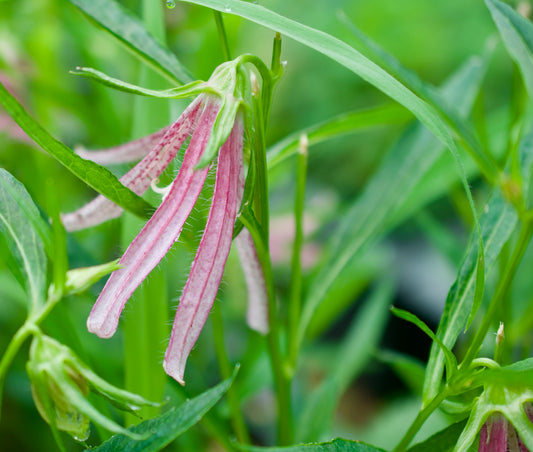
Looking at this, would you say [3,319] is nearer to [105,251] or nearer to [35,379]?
[105,251]

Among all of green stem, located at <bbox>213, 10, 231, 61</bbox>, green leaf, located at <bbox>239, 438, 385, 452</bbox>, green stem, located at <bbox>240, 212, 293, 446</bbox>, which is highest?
green stem, located at <bbox>213, 10, 231, 61</bbox>

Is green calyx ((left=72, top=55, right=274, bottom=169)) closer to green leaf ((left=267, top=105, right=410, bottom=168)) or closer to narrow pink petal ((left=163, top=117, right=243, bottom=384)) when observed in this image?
narrow pink petal ((left=163, top=117, right=243, bottom=384))

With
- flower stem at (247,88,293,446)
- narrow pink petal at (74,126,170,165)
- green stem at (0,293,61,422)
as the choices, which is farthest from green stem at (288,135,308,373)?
green stem at (0,293,61,422)

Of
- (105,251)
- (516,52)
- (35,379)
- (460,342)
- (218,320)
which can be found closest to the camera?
(35,379)

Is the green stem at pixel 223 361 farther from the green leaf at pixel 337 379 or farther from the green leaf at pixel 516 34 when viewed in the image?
the green leaf at pixel 516 34

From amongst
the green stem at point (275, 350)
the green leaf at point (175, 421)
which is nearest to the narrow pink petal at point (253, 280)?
the green stem at point (275, 350)

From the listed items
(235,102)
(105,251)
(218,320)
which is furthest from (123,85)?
(105,251)
